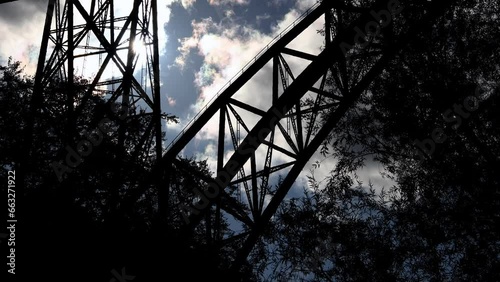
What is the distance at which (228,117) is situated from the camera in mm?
6652

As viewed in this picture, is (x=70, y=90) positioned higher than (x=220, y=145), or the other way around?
(x=70, y=90)

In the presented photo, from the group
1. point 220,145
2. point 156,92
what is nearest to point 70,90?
point 156,92

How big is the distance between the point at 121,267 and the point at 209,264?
1307 mm

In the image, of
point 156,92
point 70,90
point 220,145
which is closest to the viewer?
point 220,145

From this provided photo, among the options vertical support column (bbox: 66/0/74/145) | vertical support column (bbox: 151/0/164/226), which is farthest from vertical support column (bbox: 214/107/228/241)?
vertical support column (bbox: 66/0/74/145)

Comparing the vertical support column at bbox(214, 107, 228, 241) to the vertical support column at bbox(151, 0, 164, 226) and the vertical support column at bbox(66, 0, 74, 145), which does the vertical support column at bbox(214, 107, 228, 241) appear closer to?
the vertical support column at bbox(151, 0, 164, 226)

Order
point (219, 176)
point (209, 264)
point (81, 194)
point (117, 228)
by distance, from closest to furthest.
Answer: point (117, 228) → point (209, 264) → point (219, 176) → point (81, 194)

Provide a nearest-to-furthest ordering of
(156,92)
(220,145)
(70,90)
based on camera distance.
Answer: (220,145) → (70,90) → (156,92)

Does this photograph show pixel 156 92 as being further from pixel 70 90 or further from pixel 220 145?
pixel 220 145

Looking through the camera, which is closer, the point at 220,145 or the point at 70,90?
the point at 220,145

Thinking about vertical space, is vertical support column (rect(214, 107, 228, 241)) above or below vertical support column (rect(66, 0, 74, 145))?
below

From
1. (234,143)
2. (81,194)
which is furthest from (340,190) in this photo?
(81,194)

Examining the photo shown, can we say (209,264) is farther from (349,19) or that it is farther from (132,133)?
(349,19)

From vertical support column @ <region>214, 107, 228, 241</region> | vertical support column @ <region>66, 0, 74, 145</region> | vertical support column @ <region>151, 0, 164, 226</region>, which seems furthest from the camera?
vertical support column @ <region>151, 0, 164, 226</region>
